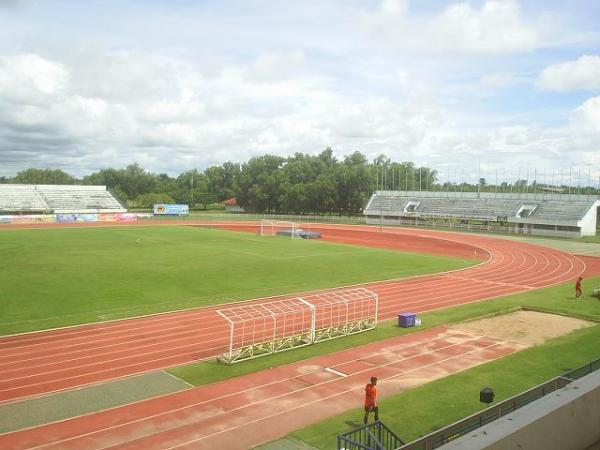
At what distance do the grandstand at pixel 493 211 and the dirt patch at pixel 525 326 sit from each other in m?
47.7

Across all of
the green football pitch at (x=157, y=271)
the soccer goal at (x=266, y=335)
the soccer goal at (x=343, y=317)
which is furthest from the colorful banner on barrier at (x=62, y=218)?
the soccer goal at (x=266, y=335)

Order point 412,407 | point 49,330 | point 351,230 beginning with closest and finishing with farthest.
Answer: point 412,407
point 49,330
point 351,230

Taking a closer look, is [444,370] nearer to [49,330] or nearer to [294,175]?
[49,330]

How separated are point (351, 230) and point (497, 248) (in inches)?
1117

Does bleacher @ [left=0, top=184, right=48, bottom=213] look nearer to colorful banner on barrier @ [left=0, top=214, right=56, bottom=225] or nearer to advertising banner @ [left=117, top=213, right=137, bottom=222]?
colorful banner on barrier @ [left=0, top=214, right=56, bottom=225]

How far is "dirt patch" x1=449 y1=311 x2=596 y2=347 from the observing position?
24109 mm

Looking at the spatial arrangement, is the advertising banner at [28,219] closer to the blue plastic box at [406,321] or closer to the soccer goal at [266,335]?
the soccer goal at [266,335]

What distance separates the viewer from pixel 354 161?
130500 millimetres

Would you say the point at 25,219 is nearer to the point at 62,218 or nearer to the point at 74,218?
the point at 62,218

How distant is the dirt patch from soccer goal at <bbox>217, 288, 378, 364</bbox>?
508 centimetres

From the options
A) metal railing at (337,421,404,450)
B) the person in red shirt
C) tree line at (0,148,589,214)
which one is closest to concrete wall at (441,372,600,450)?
metal railing at (337,421,404,450)

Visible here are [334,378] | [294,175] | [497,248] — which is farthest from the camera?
[294,175]

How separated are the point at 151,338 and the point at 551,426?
58.8 ft

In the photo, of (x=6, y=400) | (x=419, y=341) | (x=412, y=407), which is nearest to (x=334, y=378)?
(x=412, y=407)
